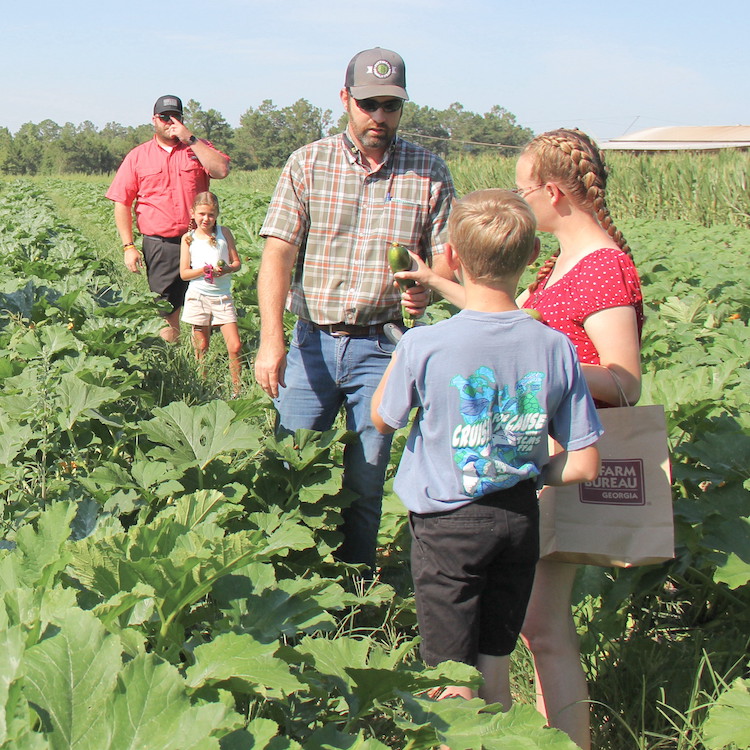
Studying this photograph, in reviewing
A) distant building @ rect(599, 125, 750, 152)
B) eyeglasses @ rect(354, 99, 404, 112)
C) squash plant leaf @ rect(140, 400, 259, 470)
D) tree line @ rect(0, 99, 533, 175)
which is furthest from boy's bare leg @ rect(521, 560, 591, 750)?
tree line @ rect(0, 99, 533, 175)

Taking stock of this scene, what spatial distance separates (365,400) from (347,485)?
0.41 metres

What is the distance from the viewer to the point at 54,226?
16.7 m

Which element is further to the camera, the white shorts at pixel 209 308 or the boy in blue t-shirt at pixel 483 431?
the white shorts at pixel 209 308

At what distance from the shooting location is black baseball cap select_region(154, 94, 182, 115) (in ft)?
22.5

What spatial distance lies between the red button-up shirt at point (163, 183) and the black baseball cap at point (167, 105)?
309 mm

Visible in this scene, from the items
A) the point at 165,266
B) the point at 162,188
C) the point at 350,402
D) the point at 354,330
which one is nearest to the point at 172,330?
the point at 165,266

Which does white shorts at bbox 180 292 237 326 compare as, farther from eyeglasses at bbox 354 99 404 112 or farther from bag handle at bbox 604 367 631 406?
bag handle at bbox 604 367 631 406

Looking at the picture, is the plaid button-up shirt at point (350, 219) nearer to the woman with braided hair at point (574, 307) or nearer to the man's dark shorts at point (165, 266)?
the woman with braided hair at point (574, 307)

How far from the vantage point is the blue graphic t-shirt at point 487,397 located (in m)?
2.37

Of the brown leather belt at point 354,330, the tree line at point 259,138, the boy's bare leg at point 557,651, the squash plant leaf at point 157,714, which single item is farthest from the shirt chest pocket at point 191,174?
the tree line at point 259,138

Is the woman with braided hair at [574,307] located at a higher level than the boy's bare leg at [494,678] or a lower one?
higher

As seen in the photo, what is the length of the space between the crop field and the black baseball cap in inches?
60.0

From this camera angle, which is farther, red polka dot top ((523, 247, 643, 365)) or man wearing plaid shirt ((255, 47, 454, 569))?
man wearing plaid shirt ((255, 47, 454, 569))

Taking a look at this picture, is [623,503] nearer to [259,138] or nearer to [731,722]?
[731,722]
